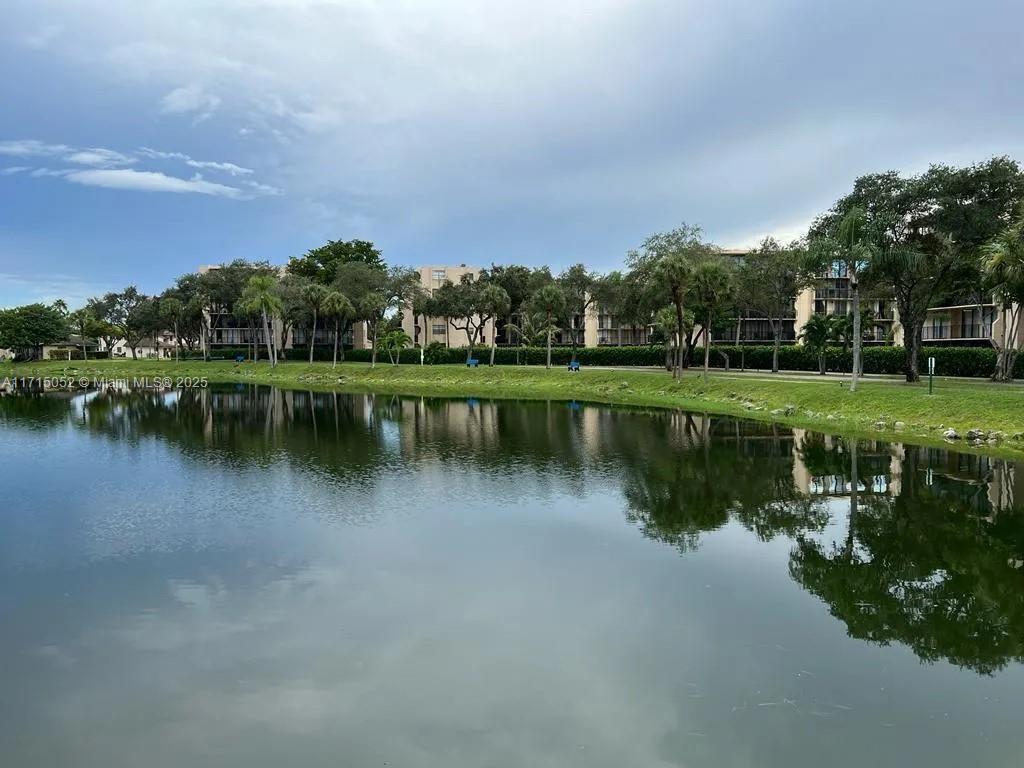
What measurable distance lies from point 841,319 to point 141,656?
66.3 m

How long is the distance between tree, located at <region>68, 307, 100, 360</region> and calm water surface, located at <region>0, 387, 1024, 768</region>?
125m

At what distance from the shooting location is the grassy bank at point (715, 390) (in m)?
33.2

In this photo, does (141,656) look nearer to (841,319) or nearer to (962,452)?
(962,452)

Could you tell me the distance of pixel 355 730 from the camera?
332 inches

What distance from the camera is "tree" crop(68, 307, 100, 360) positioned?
131250mm

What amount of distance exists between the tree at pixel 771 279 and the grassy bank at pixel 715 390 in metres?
13.2

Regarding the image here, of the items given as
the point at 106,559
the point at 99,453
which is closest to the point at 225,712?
the point at 106,559

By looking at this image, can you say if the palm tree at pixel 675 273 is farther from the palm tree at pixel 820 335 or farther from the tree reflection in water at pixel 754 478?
the palm tree at pixel 820 335

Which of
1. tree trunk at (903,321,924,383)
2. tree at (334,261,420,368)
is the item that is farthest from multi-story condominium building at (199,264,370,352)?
tree trunk at (903,321,924,383)

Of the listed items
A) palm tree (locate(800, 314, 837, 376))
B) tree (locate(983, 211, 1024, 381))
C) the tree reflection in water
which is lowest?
the tree reflection in water

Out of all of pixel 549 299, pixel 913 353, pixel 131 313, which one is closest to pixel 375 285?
pixel 549 299

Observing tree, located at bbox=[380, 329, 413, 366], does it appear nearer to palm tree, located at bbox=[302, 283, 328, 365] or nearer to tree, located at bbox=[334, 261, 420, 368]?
tree, located at bbox=[334, 261, 420, 368]

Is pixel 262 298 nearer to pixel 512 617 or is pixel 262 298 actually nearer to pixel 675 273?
pixel 675 273

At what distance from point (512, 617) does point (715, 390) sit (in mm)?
43680
